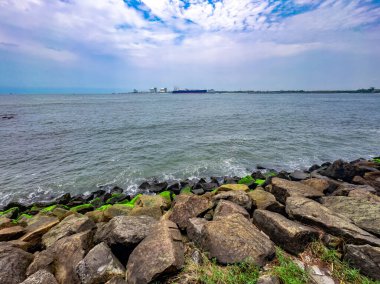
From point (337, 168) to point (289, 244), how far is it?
9150mm

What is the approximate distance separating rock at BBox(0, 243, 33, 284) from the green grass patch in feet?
15.9

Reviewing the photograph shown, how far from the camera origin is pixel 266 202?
5.92m

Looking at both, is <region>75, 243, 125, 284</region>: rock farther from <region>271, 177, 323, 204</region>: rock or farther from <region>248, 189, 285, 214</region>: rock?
<region>271, 177, 323, 204</region>: rock

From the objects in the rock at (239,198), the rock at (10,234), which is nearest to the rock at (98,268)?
the rock at (239,198)

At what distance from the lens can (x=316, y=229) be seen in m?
4.39

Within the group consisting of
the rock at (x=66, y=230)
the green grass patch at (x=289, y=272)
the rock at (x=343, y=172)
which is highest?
the green grass patch at (x=289, y=272)

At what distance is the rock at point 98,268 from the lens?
360 cm

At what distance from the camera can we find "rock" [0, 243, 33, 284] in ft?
12.9

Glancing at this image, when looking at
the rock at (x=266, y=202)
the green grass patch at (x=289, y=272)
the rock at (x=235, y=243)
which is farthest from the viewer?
the rock at (x=266, y=202)

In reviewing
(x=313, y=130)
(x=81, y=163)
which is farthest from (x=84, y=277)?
(x=313, y=130)

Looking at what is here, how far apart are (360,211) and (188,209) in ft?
13.7

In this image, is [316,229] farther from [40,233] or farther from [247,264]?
[40,233]

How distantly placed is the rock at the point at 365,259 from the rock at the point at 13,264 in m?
6.17

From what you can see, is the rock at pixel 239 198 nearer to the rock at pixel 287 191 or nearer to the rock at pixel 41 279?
the rock at pixel 287 191
